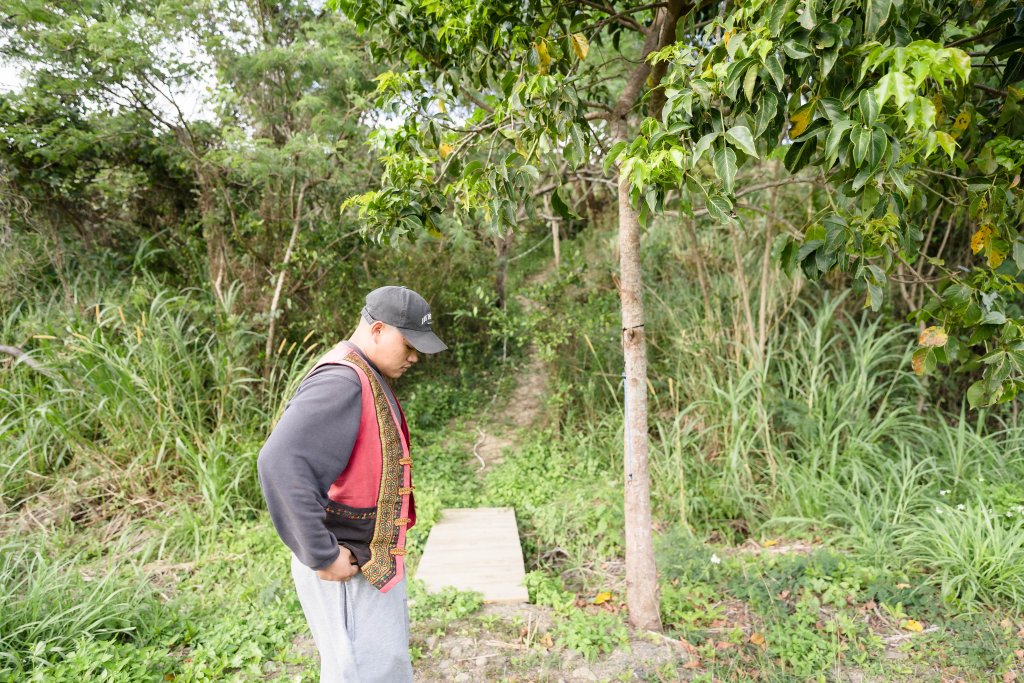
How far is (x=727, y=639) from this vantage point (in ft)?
9.09

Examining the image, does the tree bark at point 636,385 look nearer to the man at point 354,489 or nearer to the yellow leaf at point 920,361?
the yellow leaf at point 920,361

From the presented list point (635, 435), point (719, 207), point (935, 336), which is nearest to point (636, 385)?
point (635, 435)

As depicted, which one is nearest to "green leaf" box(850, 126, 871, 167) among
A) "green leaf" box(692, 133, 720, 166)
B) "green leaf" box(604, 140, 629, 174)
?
"green leaf" box(692, 133, 720, 166)

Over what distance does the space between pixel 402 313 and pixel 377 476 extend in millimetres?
493

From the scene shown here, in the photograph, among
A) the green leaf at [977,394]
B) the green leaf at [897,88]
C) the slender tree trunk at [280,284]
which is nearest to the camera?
the green leaf at [897,88]

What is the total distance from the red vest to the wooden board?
5.12 ft

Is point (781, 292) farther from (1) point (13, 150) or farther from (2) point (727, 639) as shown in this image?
(1) point (13, 150)

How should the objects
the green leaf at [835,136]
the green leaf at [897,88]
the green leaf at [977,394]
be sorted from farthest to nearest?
1. the green leaf at [977,394]
2. the green leaf at [835,136]
3. the green leaf at [897,88]

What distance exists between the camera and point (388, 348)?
1797 millimetres

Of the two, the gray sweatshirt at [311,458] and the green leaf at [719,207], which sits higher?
the green leaf at [719,207]

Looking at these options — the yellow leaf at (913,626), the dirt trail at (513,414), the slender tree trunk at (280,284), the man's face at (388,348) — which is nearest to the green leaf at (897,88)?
the man's face at (388,348)

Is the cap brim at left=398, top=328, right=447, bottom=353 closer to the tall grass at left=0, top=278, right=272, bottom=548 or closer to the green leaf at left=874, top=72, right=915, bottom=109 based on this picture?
the green leaf at left=874, top=72, right=915, bottom=109

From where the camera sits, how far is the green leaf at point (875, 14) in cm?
127

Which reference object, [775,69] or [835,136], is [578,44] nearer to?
[775,69]
